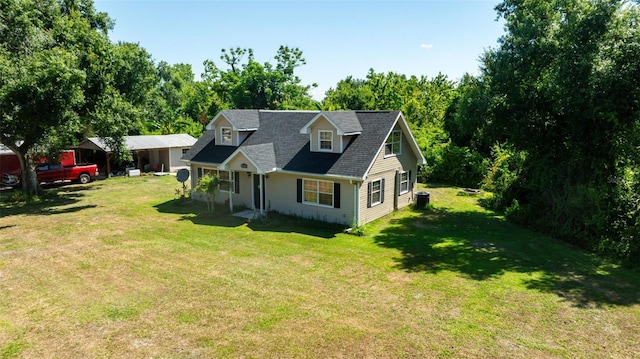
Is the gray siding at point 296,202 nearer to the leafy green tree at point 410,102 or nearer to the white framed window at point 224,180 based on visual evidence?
the white framed window at point 224,180

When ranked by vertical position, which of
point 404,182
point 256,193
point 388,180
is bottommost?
point 256,193

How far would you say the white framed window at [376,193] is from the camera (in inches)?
805

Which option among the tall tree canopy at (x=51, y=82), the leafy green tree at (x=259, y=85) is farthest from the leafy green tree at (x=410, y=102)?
the tall tree canopy at (x=51, y=82)

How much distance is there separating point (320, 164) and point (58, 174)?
78.4 ft

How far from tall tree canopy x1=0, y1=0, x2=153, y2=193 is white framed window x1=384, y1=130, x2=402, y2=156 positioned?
1696 centimetres

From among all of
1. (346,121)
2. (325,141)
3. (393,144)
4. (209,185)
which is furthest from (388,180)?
(209,185)

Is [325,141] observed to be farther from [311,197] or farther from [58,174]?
[58,174]

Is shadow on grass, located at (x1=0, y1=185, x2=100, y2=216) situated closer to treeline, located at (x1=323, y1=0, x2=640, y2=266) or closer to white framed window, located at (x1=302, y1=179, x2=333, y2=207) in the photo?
white framed window, located at (x1=302, y1=179, x2=333, y2=207)

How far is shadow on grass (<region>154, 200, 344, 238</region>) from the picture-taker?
63.3ft

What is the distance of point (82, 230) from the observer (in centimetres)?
1922

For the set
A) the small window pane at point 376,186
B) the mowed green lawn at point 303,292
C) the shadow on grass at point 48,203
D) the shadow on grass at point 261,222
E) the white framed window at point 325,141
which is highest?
the white framed window at point 325,141

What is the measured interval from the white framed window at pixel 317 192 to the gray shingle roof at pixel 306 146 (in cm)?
77

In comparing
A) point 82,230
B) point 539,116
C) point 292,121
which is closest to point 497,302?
point 539,116

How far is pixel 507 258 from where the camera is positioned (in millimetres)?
15766
